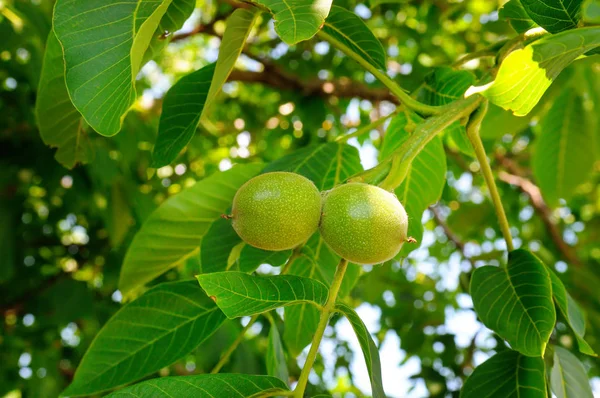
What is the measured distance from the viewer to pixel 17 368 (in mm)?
2633

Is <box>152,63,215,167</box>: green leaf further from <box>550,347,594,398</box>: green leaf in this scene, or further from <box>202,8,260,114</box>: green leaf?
<box>550,347,594,398</box>: green leaf

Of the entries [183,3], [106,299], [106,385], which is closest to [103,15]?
[183,3]

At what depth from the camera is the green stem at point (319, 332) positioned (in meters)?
0.88

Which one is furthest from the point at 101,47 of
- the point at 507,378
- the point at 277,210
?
the point at 507,378

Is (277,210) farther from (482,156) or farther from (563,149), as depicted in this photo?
(563,149)

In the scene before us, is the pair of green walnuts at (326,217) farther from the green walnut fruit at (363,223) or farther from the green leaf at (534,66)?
the green leaf at (534,66)

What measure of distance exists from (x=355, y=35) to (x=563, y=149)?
1.27 metres

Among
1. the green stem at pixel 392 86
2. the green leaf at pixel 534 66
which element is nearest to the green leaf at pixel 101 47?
the green stem at pixel 392 86

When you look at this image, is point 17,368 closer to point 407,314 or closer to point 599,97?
point 407,314

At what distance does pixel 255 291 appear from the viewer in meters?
0.88

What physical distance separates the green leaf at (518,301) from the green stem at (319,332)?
1.15 feet

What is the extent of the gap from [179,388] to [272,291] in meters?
0.19

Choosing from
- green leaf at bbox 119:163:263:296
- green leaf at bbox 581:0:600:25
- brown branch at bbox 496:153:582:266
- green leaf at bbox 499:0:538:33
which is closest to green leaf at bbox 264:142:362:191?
green leaf at bbox 119:163:263:296

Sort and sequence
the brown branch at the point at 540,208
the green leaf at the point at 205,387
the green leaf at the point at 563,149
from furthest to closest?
the brown branch at the point at 540,208 < the green leaf at the point at 563,149 < the green leaf at the point at 205,387
